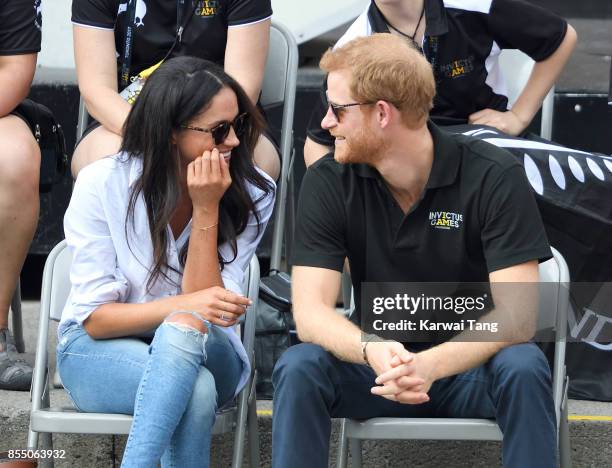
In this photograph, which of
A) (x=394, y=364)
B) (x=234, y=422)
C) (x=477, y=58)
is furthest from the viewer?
(x=477, y=58)

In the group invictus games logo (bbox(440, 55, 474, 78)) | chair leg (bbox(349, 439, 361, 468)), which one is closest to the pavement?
chair leg (bbox(349, 439, 361, 468))

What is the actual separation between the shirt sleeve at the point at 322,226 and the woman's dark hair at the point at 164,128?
0.25m

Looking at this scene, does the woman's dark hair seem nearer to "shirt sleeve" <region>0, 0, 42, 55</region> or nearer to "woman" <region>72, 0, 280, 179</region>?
"woman" <region>72, 0, 280, 179</region>

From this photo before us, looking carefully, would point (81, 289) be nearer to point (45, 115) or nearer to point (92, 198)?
point (92, 198)

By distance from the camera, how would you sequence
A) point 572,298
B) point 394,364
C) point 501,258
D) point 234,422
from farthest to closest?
point 572,298 → point 234,422 → point 501,258 → point 394,364

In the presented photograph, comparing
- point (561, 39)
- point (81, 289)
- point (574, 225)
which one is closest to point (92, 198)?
point (81, 289)

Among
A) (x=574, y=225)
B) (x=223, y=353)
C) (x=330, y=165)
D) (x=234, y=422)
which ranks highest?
(x=330, y=165)

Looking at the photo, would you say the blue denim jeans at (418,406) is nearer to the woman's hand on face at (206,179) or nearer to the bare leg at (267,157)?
the woman's hand on face at (206,179)

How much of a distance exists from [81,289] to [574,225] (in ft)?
4.73

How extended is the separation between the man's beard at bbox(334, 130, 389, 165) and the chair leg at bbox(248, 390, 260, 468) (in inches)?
30.1

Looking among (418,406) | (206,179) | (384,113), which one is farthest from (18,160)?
(418,406)

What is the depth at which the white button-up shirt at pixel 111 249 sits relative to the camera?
122 inches

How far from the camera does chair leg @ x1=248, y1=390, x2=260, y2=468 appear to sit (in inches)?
134

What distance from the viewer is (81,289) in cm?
311
